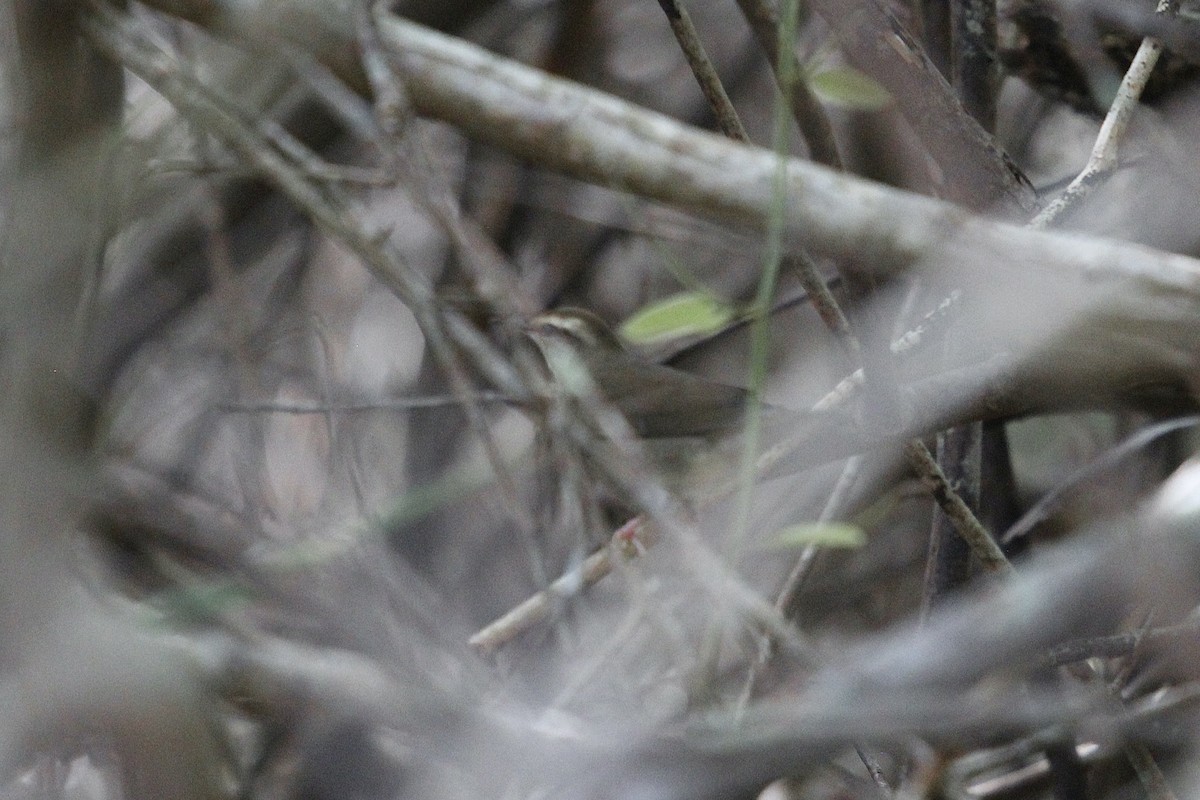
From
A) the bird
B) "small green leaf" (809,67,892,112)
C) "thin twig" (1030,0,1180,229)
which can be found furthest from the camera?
the bird

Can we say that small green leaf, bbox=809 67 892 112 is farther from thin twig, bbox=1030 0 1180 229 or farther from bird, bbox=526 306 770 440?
bird, bbox=526 306 770 440

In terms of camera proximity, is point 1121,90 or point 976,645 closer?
point 976,645

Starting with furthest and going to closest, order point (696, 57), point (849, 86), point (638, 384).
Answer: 1. point (638, 384)
2. point (849, 86)
3. point (696, 57)

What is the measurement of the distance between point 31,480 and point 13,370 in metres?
0.21

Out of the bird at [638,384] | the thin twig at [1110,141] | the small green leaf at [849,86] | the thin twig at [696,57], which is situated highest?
the thin twig at [696,57]

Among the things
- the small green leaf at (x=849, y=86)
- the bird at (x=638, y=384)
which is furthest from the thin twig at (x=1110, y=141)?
the bird at (x=638, y=384)

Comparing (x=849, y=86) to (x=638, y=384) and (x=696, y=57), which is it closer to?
(x=696, y=57)

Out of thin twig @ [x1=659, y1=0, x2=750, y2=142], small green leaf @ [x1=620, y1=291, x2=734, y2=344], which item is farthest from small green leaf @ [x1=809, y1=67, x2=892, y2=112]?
small green leaf @ [x1=620, y1=291, x2=734, y2=344]

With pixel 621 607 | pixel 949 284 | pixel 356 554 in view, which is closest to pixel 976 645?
pixel 949 284

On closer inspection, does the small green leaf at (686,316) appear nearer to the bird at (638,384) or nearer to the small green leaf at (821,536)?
the small green leaf at (821,536)

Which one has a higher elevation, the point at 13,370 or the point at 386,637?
the point at 13,370

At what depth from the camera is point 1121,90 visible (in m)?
1.92

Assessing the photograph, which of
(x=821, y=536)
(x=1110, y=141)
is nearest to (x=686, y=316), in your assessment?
(x=821, y=536)

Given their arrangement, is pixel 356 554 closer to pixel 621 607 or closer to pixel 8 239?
pixel 8 239
